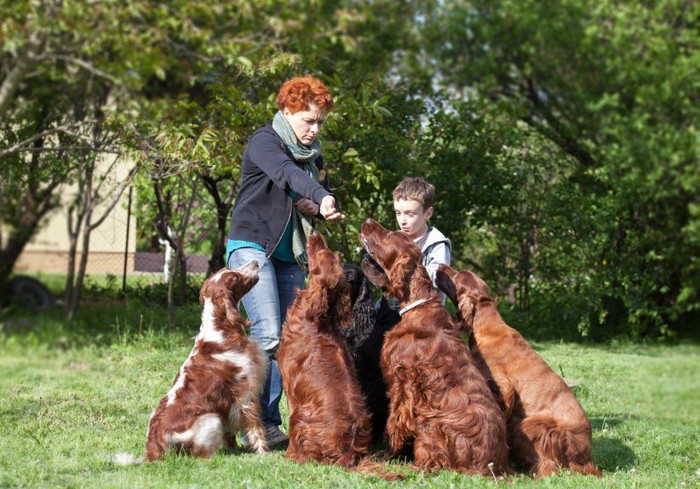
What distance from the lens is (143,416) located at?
6145 mm

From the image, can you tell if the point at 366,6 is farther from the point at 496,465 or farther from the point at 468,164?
the point at 496,465

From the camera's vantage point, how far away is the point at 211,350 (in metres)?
4.93

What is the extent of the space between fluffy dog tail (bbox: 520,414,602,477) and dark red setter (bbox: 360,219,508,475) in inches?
7.9

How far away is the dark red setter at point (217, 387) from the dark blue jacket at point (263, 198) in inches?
8.1

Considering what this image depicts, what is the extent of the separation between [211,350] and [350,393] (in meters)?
0.93

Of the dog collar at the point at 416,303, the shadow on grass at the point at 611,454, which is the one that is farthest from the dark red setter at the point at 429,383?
the shadow on grass at the point at 611,454

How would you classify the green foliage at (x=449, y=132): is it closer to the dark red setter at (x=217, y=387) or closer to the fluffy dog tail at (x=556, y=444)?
the dark red setter at (x=217, y=387)

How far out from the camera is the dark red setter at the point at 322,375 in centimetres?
458

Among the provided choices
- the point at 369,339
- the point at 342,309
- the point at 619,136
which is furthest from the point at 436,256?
the point at 619,136

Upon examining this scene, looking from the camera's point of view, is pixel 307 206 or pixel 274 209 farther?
pixel 274 209

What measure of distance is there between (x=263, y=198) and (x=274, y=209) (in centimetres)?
10

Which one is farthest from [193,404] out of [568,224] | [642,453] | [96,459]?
[568,224]

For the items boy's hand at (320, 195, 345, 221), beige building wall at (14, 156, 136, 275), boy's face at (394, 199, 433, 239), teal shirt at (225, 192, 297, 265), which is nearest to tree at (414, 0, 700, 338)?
beige building wall at (14, 156, 136, 275)

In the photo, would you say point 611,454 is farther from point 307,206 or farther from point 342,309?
point 307,206
